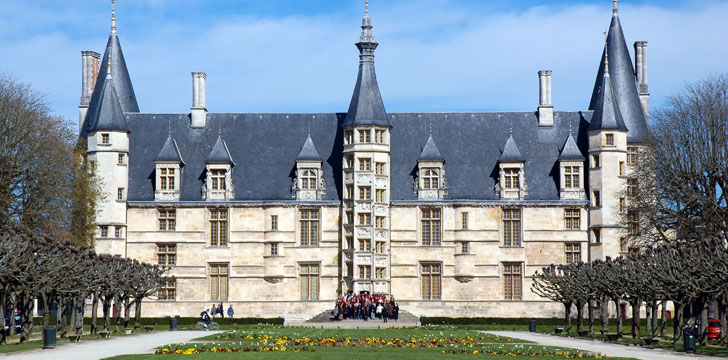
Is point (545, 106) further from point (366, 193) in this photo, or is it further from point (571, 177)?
point (366, 193)

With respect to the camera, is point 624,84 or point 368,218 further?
point 624,84

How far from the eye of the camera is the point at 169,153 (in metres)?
67.9

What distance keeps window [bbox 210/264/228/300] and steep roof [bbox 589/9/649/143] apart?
970 inches

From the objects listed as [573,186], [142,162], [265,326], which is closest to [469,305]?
[573,186]

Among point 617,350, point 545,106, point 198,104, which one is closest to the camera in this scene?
point 617,350

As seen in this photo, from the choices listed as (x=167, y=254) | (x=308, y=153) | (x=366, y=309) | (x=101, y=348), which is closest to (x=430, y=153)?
(x=308, y=153)

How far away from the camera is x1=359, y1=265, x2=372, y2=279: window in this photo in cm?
6612

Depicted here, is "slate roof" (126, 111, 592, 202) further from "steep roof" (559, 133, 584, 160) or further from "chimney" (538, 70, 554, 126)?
"steep roof" (559, 133, 584, 160)

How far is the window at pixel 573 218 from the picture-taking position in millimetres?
67312

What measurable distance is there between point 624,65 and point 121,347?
134 feet

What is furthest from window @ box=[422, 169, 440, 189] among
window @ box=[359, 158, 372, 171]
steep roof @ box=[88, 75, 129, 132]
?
steep roof @ box=[88, 75, 129, 132]

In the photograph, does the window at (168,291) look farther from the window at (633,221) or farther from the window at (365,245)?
the window at (633,221)

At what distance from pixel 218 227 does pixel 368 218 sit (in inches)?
358

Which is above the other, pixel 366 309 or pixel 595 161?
pixel 595 161
